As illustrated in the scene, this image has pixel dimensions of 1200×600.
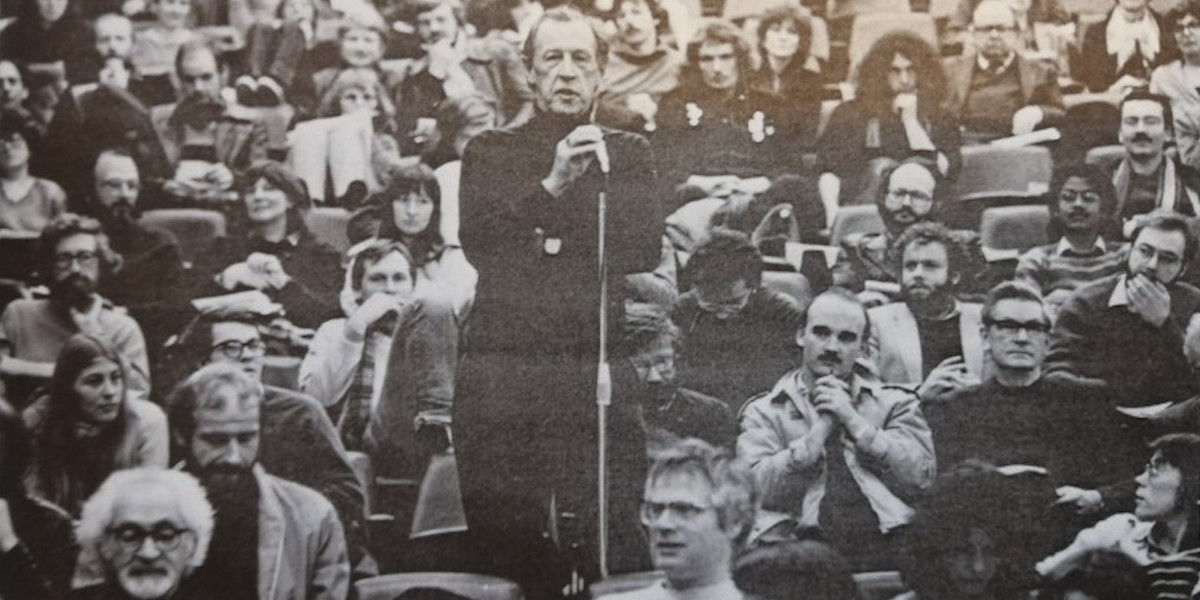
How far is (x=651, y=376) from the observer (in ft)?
8.71

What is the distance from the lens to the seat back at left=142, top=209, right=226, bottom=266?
8.82 ft

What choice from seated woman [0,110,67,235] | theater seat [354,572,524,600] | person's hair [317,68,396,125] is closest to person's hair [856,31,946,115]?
person's hair [317,68,396,125]

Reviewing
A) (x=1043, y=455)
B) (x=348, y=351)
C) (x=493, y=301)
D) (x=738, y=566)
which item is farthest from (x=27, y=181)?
(x=1043, y=455)

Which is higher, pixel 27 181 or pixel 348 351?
pixel 27 181

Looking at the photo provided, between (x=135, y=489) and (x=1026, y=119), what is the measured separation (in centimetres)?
230

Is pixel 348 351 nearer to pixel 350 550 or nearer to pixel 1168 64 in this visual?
pixel 350 550

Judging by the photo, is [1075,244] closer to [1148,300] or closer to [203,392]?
[1148,300]

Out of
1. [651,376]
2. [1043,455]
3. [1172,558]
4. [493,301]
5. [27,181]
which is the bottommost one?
[1172,558]

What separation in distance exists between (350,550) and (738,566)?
0.91 meters

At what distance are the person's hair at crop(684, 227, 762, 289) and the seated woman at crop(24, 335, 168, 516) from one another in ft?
4.32

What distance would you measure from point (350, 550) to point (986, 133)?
1.82 m

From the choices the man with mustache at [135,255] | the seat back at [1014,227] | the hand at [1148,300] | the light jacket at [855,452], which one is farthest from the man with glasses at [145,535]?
the hand at [1148,300]

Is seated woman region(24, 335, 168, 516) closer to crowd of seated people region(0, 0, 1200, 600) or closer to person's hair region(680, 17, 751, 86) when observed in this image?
crowd of seated people region(0, 0, 1200, 600)

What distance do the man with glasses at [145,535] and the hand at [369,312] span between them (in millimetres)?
516
